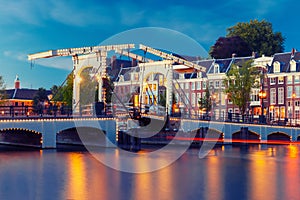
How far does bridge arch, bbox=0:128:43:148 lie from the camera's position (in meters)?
33.0

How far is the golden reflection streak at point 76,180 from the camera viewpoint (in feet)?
49.3

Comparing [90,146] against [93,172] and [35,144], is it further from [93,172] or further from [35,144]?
[93,172]

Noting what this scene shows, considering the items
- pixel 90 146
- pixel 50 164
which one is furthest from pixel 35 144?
pixel 50 164

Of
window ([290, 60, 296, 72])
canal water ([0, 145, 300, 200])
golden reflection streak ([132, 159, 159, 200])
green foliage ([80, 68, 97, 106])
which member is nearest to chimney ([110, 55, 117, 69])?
window ([290, 60, 296, 72])

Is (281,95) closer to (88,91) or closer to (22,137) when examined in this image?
(88,91)

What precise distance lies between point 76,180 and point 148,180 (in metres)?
2.78

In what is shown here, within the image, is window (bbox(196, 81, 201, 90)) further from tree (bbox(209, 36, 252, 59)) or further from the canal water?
the canal water

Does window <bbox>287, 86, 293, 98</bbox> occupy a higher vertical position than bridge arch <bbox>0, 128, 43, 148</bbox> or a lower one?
higher

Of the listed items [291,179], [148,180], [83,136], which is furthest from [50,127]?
[291,179]

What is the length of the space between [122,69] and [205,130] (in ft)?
142

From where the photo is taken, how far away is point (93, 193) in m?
15.2

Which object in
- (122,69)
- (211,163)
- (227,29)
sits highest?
(227,29)

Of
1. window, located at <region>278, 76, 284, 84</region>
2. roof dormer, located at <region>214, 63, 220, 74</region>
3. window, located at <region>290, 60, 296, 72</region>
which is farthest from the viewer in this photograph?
roof dormer, located at <region>214, 63, 220, 74</region>

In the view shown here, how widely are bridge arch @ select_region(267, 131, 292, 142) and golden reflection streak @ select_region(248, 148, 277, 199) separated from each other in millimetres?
22901
